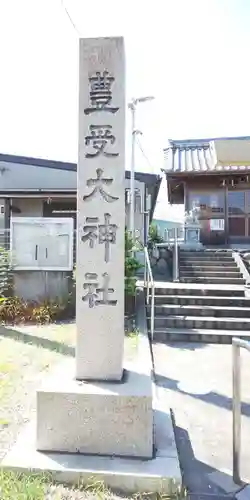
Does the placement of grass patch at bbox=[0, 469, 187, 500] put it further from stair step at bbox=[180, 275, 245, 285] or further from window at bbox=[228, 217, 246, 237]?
window at bbox=[228, 217, 246, 237]

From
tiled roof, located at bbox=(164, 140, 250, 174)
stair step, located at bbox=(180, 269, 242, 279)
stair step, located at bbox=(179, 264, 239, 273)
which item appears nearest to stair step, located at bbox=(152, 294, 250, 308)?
stair step, located at bbox=(180, 269, 242, 279)

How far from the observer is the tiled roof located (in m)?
12.4

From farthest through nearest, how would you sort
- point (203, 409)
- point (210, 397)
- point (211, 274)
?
point (211, 274) < point (210, 397) < point (203, 409)

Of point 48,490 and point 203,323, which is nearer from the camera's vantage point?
point 48,490

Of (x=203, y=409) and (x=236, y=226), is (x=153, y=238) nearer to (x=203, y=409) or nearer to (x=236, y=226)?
(x=236, y=226)

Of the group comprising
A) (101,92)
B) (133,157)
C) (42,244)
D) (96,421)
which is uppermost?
(133,157)

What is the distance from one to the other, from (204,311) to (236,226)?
6587 millimetres

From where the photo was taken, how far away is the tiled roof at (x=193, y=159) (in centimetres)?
1242

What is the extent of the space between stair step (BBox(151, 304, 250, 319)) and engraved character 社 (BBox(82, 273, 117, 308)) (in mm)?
4528

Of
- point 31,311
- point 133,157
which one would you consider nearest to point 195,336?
point 31,311

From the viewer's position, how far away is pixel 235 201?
1307 cm

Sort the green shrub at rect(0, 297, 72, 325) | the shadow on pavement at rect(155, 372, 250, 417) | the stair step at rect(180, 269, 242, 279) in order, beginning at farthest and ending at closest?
the stair step at rect(180, 269, 242, 279) < the green shrub at rect(0, 297, 72, 325) < the shadow on pavement at rect(155, 372, 250, 417)

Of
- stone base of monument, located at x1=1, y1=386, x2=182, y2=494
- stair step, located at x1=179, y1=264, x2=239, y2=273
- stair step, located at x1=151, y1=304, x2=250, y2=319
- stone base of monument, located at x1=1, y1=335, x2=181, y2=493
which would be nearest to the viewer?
stone base of monument, located at x1=1, y1=386, x2=182, y2=494

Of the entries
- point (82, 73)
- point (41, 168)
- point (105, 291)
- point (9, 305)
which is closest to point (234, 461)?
point (105, 291)
